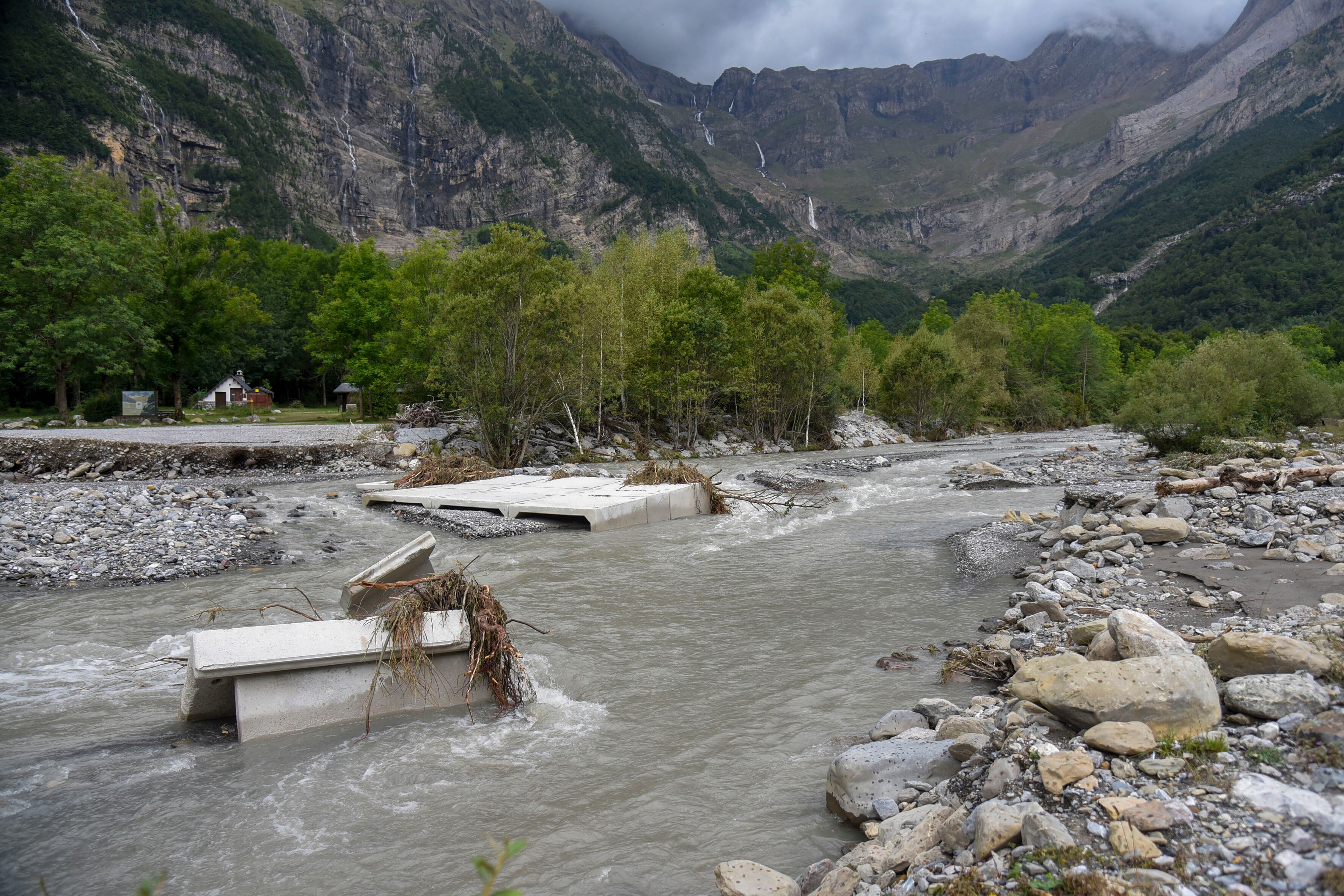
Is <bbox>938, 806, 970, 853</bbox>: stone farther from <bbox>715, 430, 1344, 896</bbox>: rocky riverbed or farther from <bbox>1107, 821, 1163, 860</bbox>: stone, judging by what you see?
<bbox>1107, 821, 1163, 860</bbox>: stone

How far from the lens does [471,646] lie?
6.50 metres

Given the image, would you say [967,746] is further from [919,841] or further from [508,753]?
[508,753]

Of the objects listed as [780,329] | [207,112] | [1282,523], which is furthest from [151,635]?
[207,112]

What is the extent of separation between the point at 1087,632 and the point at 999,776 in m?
2.99

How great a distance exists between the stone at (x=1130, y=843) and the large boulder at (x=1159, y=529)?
9.66 metres

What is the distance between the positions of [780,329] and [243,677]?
42.5m

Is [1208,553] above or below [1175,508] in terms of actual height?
below

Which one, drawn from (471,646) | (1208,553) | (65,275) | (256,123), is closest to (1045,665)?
(471,646)

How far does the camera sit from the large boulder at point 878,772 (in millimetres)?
4664

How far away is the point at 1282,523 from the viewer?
411 inches

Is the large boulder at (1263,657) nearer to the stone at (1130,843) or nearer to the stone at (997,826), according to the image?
the stone at (1130,843)

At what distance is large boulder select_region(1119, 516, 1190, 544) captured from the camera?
10.9m

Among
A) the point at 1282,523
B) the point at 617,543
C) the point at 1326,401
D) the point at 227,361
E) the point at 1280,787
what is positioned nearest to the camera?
the point at 1280,787

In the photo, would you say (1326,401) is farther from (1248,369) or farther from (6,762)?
(6,762)
